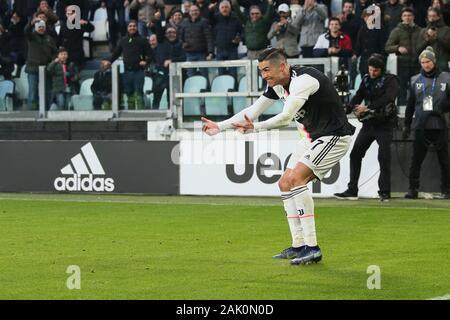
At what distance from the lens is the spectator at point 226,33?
74.0ft

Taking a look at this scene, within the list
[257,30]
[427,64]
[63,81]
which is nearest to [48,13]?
[63,81]

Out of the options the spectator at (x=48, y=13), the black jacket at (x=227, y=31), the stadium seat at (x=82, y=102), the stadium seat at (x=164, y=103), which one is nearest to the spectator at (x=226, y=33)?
the black jacket at (x=227, y=31)

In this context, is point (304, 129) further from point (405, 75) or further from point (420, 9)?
point (420, 9)

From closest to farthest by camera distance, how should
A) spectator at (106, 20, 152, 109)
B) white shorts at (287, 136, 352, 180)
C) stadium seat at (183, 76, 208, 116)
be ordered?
white shorts at (287, 136, 352, 180) < stadium seat at (183, 76, 208, 116) < spectator at (106, 20, 152, 109)

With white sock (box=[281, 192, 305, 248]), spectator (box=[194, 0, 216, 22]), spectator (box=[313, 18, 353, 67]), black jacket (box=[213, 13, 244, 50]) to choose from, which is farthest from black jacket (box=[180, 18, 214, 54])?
white sock (box=[281, 192, 305, 248])

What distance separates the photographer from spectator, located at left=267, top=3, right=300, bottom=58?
21688 millimetres

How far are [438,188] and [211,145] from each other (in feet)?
13.3

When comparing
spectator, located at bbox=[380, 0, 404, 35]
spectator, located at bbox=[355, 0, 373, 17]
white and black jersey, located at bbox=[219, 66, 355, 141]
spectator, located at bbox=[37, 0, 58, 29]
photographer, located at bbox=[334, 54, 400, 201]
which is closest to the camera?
white and black jersey, located at bbox=[219, 66, 355, 141]

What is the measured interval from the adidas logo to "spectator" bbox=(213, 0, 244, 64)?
349 centimetres

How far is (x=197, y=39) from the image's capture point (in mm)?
22703

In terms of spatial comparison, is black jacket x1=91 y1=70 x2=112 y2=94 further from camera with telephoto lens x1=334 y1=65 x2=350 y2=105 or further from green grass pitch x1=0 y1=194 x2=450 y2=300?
camera with telephoto lens x1=334 y1=65 x2=350 y2=105

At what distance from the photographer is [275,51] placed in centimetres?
1135

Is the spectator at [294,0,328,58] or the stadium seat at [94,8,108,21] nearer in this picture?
the spectator at [294,0,328,58]

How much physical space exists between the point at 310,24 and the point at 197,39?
2389 mm
